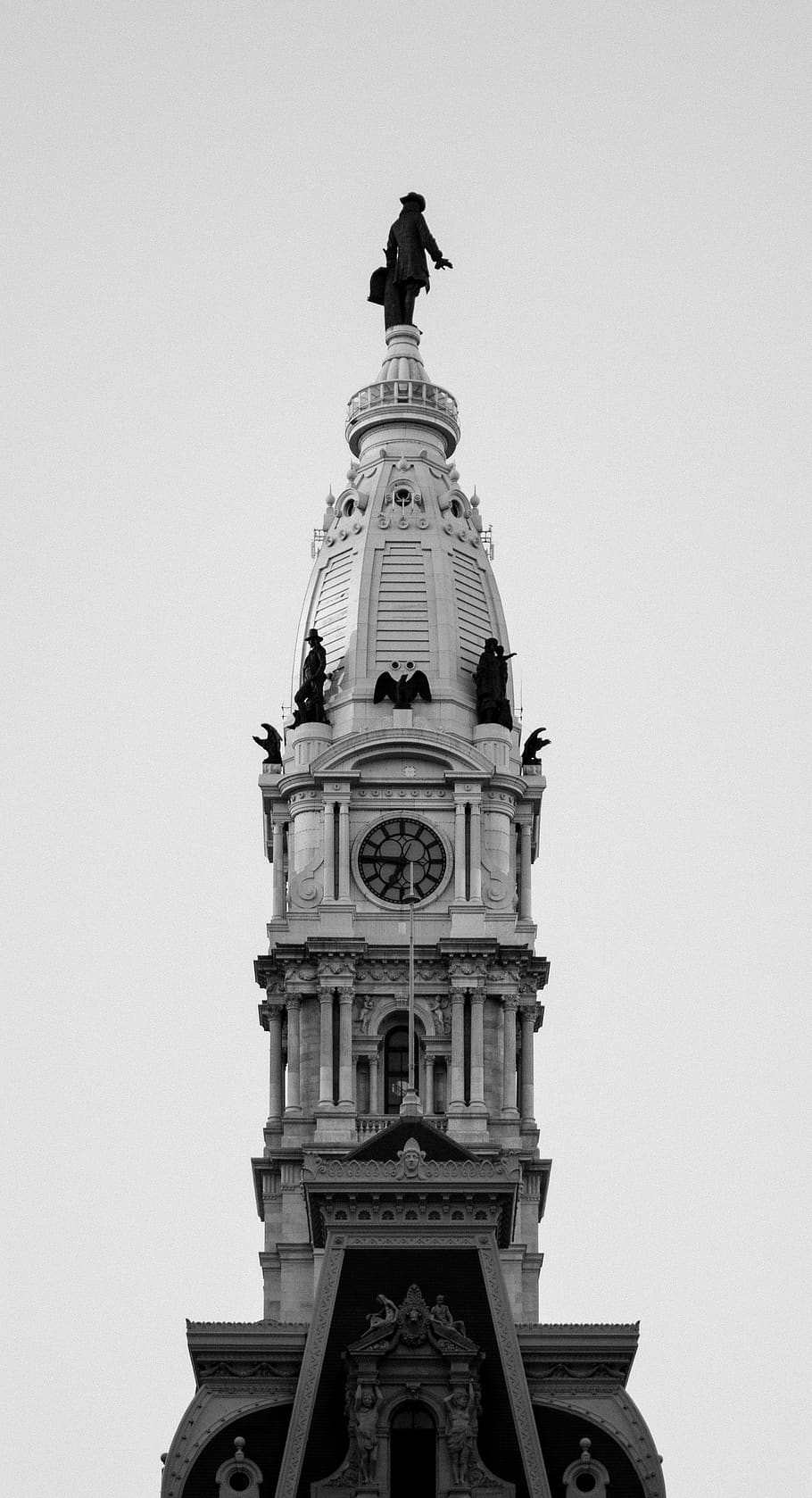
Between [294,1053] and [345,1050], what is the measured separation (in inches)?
70.1

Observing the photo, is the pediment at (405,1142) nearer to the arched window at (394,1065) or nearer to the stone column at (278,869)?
the arched window at (394,1065)

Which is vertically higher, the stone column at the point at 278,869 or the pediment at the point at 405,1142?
the stone column at the point at 278,869

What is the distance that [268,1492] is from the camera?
7994 cm

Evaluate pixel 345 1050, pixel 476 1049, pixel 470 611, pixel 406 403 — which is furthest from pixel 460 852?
pixel 406 403

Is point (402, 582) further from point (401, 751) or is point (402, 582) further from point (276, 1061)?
point (276, 1061)

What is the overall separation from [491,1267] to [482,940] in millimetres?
30283

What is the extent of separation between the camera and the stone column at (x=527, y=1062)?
4473 inches

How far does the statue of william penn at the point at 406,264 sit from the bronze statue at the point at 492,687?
1612 centimetres

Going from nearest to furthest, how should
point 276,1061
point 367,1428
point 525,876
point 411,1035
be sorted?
point 367,1428
point 411,1035
point 276,1061
point 525,876

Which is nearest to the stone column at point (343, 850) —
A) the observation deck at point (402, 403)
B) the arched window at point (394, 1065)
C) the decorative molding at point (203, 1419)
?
the arched window at point (394, 1065)

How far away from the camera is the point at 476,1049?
111938 mm

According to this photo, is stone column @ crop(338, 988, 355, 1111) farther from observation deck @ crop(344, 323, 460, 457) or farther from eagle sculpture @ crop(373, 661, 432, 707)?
observation deck @ crop(344, 323, 460, 457)

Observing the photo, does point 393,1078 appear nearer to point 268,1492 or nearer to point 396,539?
point 396,539

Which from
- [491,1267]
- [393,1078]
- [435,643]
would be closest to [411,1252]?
[491,1267]
